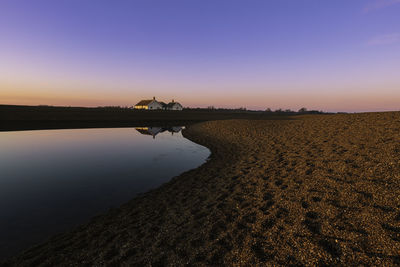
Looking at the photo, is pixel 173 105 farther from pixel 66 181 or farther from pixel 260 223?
pixel 260 223

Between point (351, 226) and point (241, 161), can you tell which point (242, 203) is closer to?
point (351, 226)

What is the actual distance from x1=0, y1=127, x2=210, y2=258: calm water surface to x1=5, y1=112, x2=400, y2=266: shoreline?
1.26 metres

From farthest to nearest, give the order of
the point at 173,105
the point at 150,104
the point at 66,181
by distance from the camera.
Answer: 1. the point at 173,105
2. the point at 150,104
3. the point at 66,181

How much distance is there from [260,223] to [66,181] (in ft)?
44.5

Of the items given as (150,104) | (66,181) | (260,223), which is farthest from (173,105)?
(260,223)

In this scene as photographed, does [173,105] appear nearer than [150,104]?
No

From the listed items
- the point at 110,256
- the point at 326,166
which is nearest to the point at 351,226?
the point at 326,166

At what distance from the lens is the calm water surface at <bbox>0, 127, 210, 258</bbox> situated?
25.9ft

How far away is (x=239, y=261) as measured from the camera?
4.86m

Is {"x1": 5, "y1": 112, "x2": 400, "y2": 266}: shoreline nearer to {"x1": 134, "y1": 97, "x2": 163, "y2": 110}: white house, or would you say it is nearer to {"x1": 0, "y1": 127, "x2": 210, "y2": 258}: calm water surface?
{"x1": 0, "y1": 127, "x2": 210, "y2": 258}: calm water surface

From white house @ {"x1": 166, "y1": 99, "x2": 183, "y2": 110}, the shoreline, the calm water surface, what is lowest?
the calm water surface

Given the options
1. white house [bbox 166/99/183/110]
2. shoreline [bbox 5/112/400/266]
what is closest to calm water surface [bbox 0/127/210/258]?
shoreline [bbox 5/112/400/266]

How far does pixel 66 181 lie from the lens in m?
12.6

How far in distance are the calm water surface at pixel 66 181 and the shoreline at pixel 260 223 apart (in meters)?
1.26
